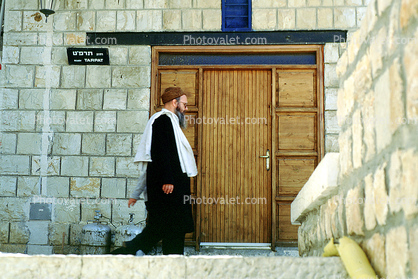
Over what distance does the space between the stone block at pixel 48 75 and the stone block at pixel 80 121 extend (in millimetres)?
500

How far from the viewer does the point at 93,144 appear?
18.7 feet

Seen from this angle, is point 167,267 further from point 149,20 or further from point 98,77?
point 149,20

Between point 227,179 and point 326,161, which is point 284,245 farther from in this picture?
point 326,161

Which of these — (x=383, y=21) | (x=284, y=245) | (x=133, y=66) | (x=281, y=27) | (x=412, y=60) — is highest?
(x=281, y=27)

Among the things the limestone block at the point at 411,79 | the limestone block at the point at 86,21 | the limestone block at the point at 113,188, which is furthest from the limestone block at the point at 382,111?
the limestone block at the point at 86,21

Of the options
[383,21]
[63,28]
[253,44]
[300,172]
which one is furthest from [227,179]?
[383,21]

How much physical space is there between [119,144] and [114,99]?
0.60 meters

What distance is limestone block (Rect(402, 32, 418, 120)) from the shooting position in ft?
4.53

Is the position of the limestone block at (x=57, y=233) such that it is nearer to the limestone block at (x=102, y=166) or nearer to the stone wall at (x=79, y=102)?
the stone wall at (x=79, y=102)

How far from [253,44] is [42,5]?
2871mm

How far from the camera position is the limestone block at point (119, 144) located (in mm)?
5660

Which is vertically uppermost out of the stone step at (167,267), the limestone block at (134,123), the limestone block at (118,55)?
the limestone block at (118,55)

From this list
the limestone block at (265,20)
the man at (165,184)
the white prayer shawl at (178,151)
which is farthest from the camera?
the limestone block at (265,20)

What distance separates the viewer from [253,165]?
571cm
